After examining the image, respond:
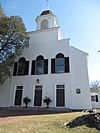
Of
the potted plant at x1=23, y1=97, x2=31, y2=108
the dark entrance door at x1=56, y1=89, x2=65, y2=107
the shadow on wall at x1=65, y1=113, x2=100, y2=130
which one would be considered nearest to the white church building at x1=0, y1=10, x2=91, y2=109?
the dark entrance door at x1=56, y1=89, x2=65, y2=107

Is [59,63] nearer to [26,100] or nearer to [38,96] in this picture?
[38,96]

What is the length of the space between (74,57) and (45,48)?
12.3ft

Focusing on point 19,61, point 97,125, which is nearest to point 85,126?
point 97,125

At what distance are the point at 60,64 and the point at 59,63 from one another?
19 centimetres

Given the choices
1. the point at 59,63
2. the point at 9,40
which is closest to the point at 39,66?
the point at 59,63

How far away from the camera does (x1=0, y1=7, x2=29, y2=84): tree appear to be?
1700 centimetres

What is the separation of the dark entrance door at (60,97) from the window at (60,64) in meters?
2.18

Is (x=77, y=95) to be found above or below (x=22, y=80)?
below

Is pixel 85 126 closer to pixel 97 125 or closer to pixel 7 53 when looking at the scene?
pixel 97 125

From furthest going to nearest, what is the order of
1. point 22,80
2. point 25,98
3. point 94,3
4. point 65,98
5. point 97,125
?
point 22,80
point 25,98
point 65,98
point 94,3
point 97,125

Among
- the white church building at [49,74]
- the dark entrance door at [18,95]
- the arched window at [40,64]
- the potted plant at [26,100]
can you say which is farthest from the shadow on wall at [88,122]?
the dark entrance door at [18,95]

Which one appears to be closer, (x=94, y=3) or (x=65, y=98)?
(x=94, y=3)

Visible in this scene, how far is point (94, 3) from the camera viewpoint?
29.3 ft

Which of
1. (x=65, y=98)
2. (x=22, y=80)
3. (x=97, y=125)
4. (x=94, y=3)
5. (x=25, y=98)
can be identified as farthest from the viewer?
(x=22, y=80)
